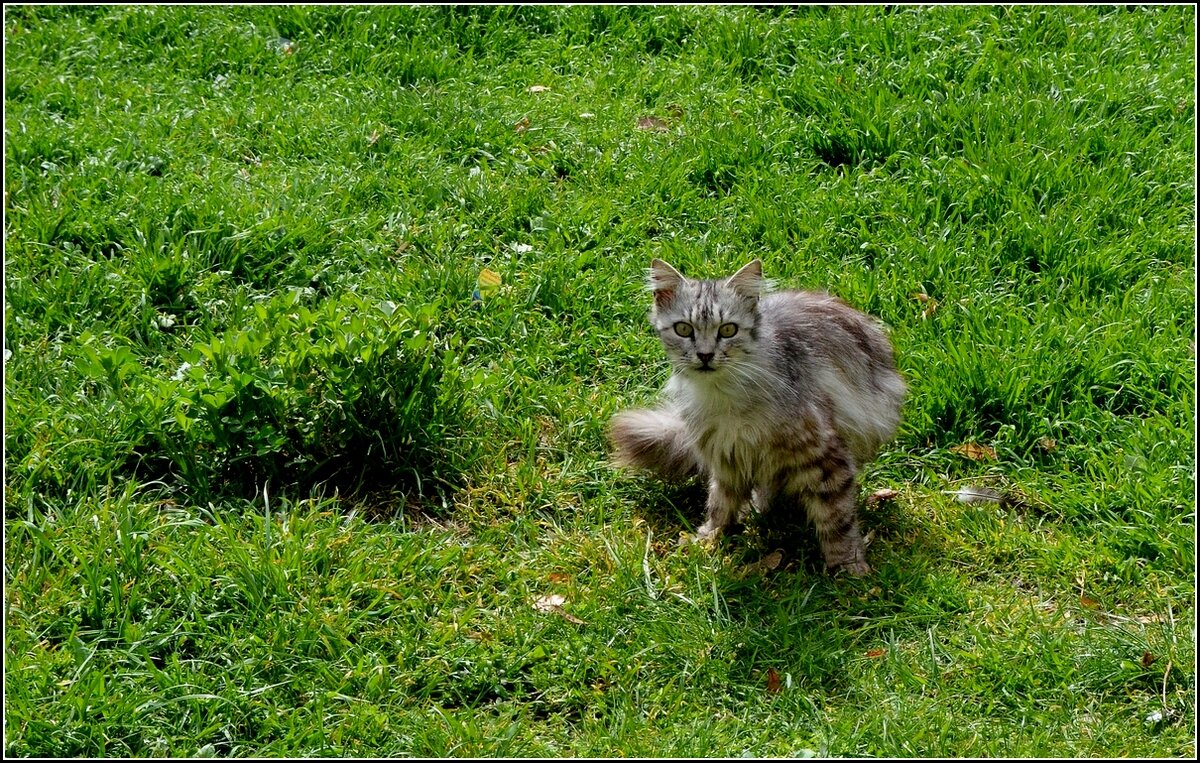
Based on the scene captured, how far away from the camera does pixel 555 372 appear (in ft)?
18.6

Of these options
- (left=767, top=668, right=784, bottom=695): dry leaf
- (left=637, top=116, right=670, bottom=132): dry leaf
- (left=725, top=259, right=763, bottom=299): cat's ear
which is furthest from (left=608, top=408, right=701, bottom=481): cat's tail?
(left=637, top=116, right=670, bottom=132): dry leaf

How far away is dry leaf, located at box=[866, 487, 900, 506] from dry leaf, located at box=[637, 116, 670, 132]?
274 centimetres

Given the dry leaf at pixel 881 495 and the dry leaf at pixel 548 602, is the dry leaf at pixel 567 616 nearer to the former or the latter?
the dry leaf at pixel 548 602

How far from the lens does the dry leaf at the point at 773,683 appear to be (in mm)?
4191

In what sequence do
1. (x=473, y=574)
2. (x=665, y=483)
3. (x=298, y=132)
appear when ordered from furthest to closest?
1. (x=298, y=132)
2. (x=665, y=483)
3. (x=473, y=574)

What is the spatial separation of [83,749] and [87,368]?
1.66 metres

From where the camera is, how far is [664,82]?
7.29 meters

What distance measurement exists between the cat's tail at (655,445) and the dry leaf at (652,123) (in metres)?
2.41

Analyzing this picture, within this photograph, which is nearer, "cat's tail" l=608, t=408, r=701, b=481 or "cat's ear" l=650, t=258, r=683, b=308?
"cat's ear" l=650, t=258, r=683, b=308

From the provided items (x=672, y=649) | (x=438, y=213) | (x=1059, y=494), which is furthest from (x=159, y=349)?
(x=1059, y=494)

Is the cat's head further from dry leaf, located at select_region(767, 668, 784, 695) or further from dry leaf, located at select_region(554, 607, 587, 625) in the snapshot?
dry leaf, located at select_region(767, 668, 784, 695)

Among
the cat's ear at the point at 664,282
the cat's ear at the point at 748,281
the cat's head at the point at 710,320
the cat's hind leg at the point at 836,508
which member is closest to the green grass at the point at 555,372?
the cat's hind leg at the point at 836,508

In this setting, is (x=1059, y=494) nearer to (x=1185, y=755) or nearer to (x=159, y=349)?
(x=1185, y=755)

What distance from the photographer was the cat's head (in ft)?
14.8
